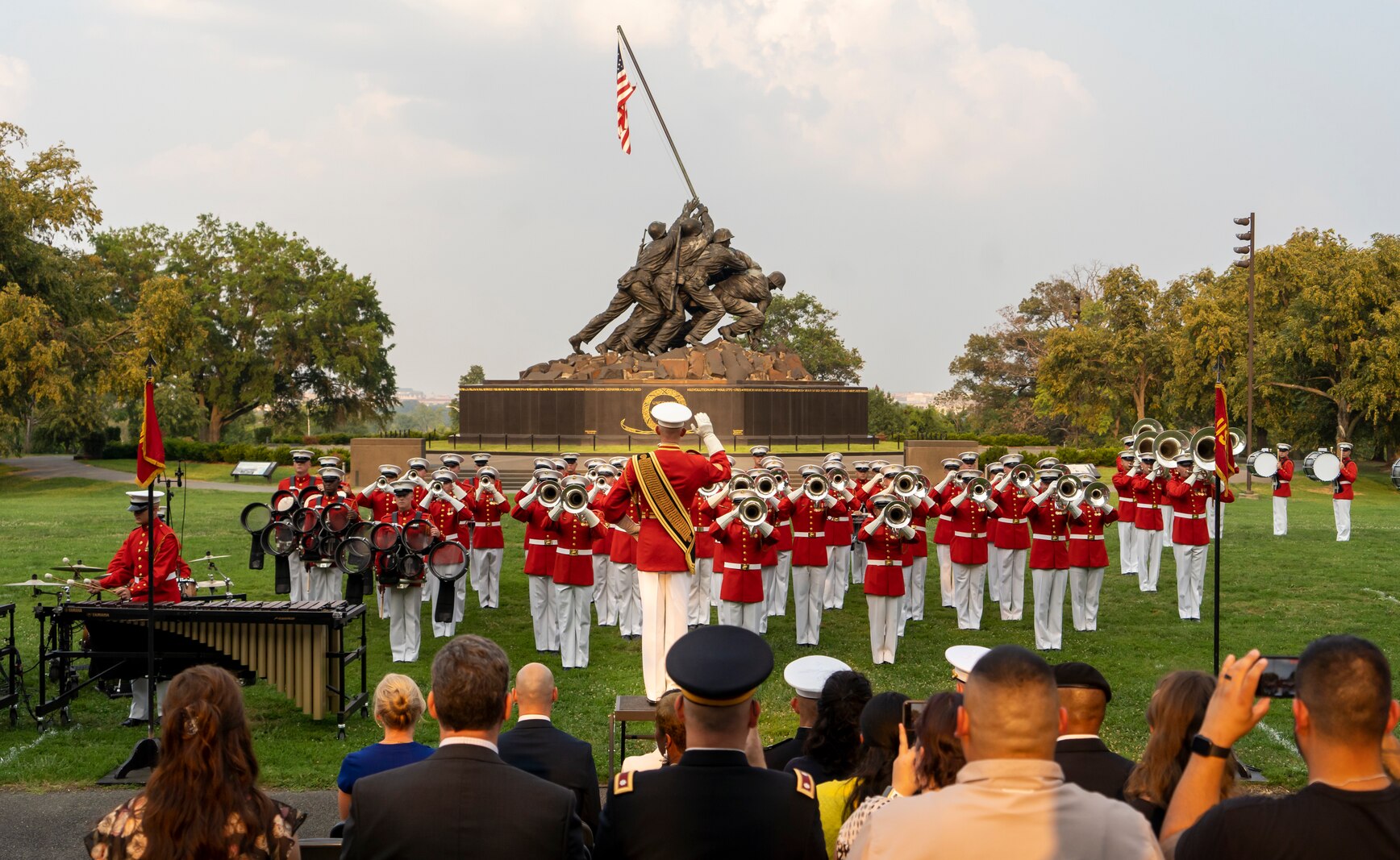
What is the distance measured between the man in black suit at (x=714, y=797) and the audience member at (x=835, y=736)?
1057 millimetres

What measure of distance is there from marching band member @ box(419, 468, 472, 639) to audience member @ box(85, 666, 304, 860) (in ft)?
32.1

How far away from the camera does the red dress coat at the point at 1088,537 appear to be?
14.5m

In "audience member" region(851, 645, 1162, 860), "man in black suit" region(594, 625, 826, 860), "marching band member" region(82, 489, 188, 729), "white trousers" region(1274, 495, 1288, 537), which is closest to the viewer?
"audience member" region(851, 645, 1162, 860)

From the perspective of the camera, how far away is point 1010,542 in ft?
50.8

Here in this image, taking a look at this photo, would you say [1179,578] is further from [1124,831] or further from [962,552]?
[1124,831]

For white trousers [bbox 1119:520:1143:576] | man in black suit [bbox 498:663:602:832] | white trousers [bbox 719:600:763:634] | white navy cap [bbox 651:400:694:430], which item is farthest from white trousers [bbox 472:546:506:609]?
man in black suit [bbox 498:663:602:832]

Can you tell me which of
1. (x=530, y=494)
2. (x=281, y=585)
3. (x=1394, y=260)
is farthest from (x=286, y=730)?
(x=1394, y=260)

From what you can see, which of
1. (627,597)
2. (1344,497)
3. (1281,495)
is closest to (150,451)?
(627,597)

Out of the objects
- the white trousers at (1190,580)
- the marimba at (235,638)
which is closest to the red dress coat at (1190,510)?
the white trousers at (1190,580)

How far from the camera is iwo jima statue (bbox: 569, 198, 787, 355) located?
43781 mm

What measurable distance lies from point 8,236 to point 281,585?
3341 cm

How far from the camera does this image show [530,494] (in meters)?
13.7

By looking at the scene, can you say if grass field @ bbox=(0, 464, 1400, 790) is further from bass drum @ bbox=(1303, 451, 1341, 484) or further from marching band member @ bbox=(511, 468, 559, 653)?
bass drum @ bbox=(1303, 451, 1341, 484)

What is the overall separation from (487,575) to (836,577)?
495 centimetres
